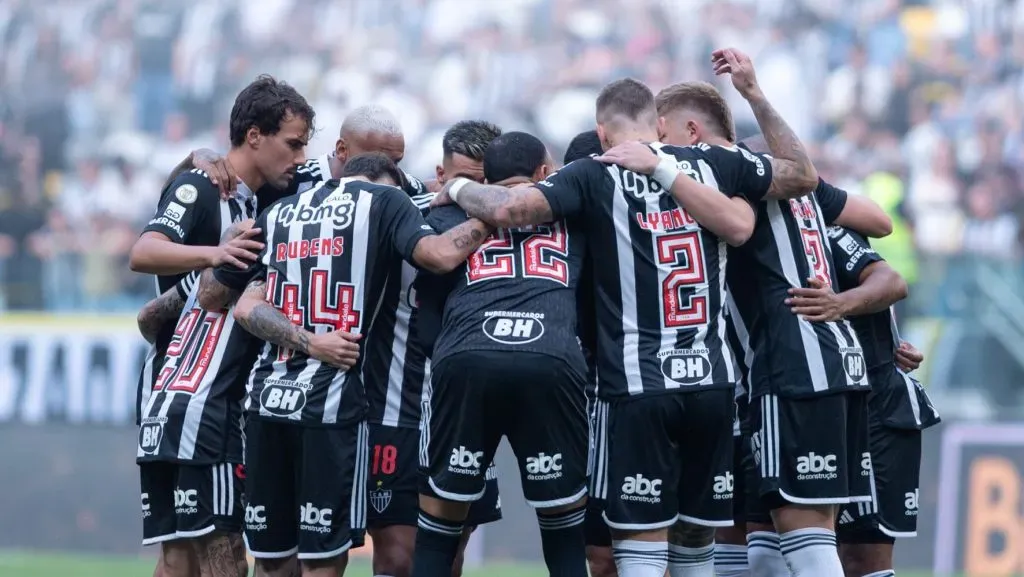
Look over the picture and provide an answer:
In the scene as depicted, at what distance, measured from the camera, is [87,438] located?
40.3 ft

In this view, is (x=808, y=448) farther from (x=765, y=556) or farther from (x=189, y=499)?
(x=189, y=499)

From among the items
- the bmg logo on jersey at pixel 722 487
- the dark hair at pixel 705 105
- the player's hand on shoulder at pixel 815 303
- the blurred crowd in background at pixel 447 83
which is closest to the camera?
the bmg logo on jersey at pixel 722 487

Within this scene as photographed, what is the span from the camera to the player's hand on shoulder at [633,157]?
5.48 metres

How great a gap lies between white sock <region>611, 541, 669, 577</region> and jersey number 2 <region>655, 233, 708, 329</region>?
0.91 metres

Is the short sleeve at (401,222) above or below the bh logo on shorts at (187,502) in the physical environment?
above

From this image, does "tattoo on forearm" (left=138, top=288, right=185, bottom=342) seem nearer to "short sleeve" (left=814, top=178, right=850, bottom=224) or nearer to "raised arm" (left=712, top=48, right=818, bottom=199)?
"raised arm" (left=712, top=48, right=818, bottom=199)

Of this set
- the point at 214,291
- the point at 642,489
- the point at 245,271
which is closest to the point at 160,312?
the point at 214,291

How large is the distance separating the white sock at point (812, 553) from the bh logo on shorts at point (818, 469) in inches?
8.8

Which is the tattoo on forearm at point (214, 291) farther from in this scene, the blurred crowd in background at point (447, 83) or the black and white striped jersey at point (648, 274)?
the blurred crowd in background at point (447, 83)

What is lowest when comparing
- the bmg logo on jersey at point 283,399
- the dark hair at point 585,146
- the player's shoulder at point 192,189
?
the bmg logo on jersey at point 283,399

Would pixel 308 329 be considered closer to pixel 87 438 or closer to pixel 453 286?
pixel 453 286

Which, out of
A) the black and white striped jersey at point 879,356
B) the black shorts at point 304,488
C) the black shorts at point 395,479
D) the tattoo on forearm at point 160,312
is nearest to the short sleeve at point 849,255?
the black and white striped jersey at point 879,356

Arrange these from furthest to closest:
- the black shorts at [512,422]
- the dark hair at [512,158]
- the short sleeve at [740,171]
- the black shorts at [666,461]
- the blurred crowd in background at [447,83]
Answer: the blurred crowd in background at [447,83], the dark hair at [512,158], the short sleeve at [740,171], the black shorts at [666,461], the black shorts at [512,422]

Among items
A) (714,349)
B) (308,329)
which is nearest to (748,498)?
(714,349)
